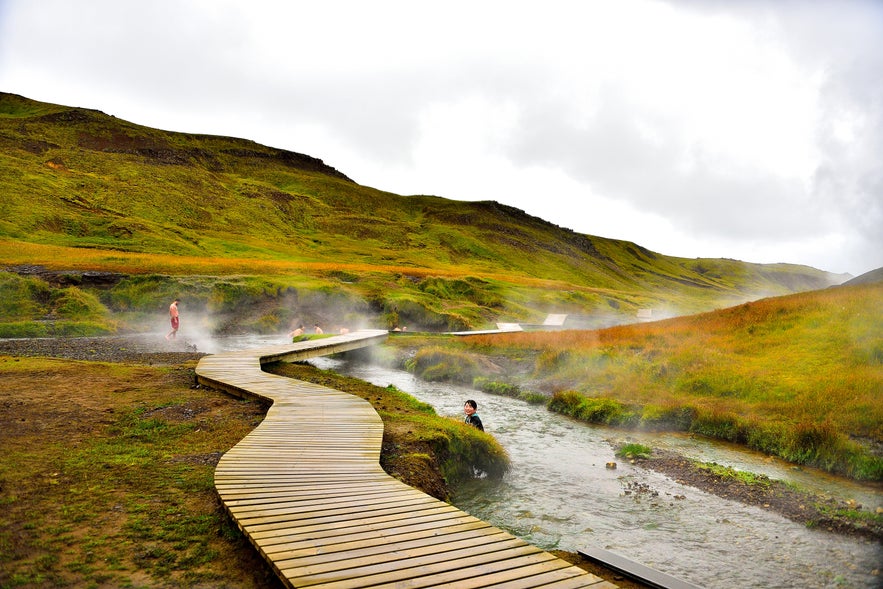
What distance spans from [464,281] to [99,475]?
62.6 metres

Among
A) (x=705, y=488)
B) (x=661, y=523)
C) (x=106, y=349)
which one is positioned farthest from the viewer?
A: (x=106, y=349)

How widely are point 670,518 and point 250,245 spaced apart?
3939 inches

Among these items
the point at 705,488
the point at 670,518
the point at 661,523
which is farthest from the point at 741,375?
the point at 661,523

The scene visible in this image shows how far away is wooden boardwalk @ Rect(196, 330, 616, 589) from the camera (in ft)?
18.5

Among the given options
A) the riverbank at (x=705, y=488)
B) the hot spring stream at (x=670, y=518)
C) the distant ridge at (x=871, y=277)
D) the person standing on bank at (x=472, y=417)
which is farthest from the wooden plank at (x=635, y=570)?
the distant ridge at (x=871, y=277)

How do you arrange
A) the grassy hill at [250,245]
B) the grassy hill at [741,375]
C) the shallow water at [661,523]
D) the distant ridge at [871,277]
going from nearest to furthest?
the shallow water at [661,523], the grassy hill at [741,375], the distant ridge at [871,277], the grassy hill at [250,245]

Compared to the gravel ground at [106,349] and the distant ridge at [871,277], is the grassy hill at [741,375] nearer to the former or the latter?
the distant ridge at [871,277]

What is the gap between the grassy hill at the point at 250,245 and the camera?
48.3 meters

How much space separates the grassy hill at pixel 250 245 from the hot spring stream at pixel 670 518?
112 ft

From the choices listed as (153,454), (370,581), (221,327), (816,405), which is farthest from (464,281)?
(370,581)

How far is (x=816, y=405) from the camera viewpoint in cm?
1634

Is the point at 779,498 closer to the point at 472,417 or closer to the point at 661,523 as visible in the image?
the point at 661,523

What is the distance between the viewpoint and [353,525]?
683 centimetres

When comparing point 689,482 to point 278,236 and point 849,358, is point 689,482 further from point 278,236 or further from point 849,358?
point 278,236
